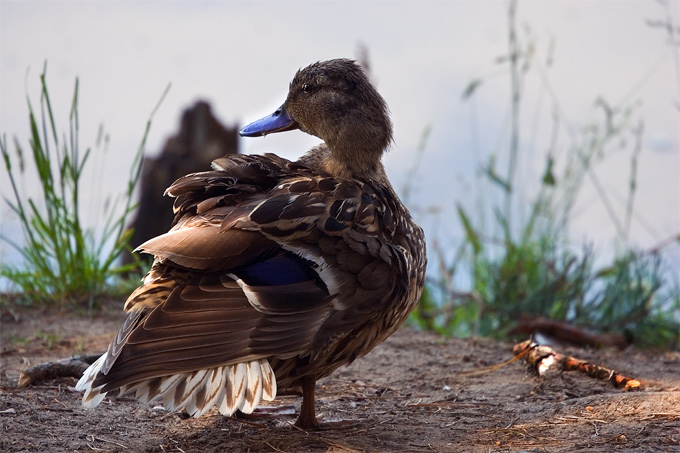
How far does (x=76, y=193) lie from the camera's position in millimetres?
5305

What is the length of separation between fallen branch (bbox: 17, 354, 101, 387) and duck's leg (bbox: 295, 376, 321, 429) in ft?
3.99

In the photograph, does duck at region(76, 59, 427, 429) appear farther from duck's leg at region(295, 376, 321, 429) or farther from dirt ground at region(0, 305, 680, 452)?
dirt ground at region(0, 305, 680, 452)

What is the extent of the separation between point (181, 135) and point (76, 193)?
4.49 m

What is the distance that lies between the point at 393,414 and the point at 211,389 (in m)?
1.08

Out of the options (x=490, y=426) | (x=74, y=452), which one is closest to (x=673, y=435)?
(x=490, y=426)

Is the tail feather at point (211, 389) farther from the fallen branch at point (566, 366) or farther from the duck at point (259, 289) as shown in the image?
the fallen branch at point (566, 366)

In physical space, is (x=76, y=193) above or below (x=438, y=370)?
above

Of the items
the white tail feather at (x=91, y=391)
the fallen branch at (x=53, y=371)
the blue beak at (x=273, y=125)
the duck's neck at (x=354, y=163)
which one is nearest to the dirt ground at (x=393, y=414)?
the fallen branch at (x=53, y=371)

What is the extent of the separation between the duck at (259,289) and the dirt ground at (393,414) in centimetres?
30

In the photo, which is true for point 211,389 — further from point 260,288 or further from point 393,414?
point 393,414

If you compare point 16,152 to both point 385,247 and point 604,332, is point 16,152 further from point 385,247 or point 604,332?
point 604,332

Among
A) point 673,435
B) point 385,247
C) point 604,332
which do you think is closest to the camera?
point 673,435

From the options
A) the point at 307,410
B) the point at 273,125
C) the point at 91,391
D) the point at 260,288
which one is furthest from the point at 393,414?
the point at 273,125

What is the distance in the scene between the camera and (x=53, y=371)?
157 inches
